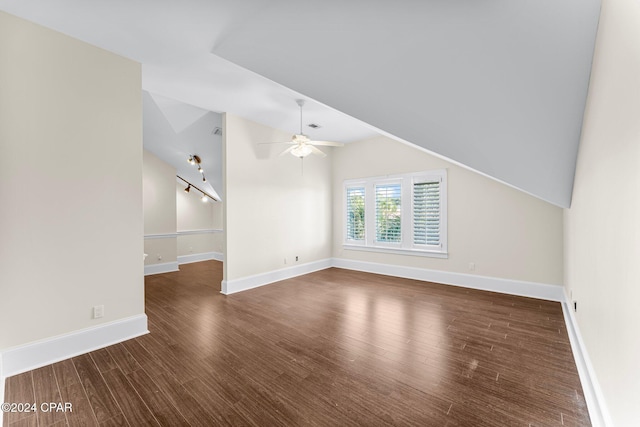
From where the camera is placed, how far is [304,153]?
4258mm

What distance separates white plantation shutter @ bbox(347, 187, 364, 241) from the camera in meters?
6.25

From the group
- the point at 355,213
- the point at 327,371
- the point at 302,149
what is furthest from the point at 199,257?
the point at 327,371

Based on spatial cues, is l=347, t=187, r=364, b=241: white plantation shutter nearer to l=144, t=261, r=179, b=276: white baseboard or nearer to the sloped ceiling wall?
the sloped ceiling wall

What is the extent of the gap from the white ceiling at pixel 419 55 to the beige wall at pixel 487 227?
1.51 m

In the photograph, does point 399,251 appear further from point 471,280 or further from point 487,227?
point 487,227

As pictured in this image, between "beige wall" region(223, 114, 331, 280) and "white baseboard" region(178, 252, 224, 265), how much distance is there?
7.78 feet

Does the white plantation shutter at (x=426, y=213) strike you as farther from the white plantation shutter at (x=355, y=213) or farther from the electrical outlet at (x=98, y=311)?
the electrical outlet at (x=98, y=311)

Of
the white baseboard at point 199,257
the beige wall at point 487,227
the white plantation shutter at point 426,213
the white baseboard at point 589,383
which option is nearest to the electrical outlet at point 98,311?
the white baseboard at point 589,383

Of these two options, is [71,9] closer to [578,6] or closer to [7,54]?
[7,54]

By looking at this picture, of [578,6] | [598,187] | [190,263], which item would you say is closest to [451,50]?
[578,6]

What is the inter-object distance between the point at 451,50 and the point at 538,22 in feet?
1.42

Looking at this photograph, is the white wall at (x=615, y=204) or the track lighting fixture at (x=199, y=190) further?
the track lighting fixture at (x=199, y=190)

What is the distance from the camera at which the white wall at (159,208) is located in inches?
238

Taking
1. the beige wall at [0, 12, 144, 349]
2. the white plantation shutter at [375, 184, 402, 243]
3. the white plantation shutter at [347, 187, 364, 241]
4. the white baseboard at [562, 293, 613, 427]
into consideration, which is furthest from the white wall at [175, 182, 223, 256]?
the white baseboard at [562, 293, 613, 427]
